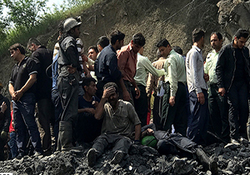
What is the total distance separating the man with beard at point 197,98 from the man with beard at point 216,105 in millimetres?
334

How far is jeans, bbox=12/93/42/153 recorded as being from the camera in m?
8.81

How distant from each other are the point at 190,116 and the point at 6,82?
→ 33.1 feet

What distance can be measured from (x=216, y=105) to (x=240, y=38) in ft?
4.47

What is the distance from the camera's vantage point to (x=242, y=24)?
13.4 metres

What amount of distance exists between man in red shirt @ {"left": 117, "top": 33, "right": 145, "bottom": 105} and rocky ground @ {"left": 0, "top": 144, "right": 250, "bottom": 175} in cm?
149

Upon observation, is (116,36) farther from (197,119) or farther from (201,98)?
(197,119)

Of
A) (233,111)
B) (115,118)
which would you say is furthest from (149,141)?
(233,111)

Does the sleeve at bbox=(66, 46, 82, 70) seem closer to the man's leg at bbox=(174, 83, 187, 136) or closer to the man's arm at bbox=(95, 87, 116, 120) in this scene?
the man's arm at bbox=(95, 87, 116, 120)

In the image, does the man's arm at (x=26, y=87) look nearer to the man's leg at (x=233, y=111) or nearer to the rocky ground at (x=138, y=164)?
the rocky ground at (x=138, y=164)

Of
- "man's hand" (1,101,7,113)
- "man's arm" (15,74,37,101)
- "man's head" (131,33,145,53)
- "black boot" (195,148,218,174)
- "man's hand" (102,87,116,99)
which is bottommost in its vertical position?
"black boot" (195,148,218,174)

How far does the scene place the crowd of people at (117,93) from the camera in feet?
26.6

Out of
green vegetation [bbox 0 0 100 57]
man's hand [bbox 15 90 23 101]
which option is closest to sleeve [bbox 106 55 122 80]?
man's hand [bbox 15 90 23 101]

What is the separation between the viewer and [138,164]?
7492 millimetres

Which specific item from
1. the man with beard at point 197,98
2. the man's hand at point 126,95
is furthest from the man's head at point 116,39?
the man with beard at point 197,98
